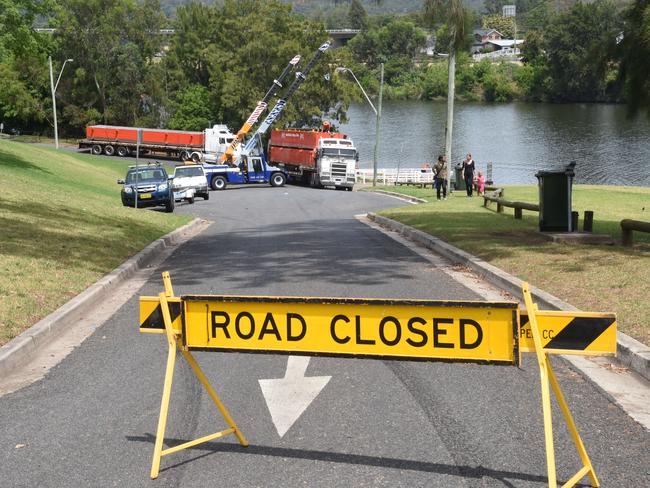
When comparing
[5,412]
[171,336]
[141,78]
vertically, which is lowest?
[5,412]

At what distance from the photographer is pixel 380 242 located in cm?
1986

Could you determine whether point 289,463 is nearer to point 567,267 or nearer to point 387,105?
point 567,267

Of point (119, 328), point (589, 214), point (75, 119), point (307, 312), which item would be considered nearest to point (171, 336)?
point (307, 312)

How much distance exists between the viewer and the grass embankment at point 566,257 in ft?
34.2

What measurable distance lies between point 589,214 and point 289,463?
11.8 metres

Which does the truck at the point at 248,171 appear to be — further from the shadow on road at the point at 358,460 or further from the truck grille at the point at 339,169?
the shadow on road at the point at 358,460

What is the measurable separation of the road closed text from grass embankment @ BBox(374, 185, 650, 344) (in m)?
3.80

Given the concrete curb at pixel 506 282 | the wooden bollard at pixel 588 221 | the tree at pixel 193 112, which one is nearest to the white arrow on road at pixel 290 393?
the concrete curb at pixel 506 282

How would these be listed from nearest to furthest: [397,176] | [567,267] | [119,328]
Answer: [119,328] → [567,267] → [397,176]

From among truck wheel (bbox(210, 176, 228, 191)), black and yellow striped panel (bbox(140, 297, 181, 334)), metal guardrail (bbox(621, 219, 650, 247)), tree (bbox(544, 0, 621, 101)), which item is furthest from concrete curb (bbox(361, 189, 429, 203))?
tree (bbox(544, 0, 621, 101))

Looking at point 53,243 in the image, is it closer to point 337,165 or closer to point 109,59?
point 337,165

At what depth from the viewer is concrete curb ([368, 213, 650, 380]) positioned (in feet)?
26.5

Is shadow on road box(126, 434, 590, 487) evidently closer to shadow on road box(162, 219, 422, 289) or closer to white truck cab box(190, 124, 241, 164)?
shadow on road box(162, 219, 422, 289)

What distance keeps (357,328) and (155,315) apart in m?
1.44
